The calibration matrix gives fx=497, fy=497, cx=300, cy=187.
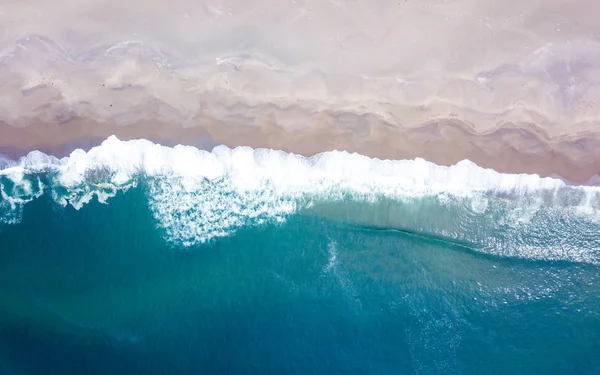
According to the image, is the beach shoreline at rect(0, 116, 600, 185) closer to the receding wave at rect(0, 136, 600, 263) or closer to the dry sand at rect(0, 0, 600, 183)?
the dry sand at rect(0, 0, 600, 183)

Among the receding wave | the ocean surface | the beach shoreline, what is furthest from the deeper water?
the beach shoreline

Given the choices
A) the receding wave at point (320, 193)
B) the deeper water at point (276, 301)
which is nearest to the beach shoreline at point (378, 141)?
the receding wave at point (320, 193)

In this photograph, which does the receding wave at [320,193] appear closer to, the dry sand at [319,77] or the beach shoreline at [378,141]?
the beach shoreline at [378,141]

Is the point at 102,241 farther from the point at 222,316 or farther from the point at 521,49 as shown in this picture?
the point at 521,49

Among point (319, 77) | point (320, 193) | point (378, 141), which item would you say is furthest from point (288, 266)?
point (319, 77)

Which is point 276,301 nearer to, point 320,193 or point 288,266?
point 288,266

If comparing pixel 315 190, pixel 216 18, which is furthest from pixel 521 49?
pixel 216 18
